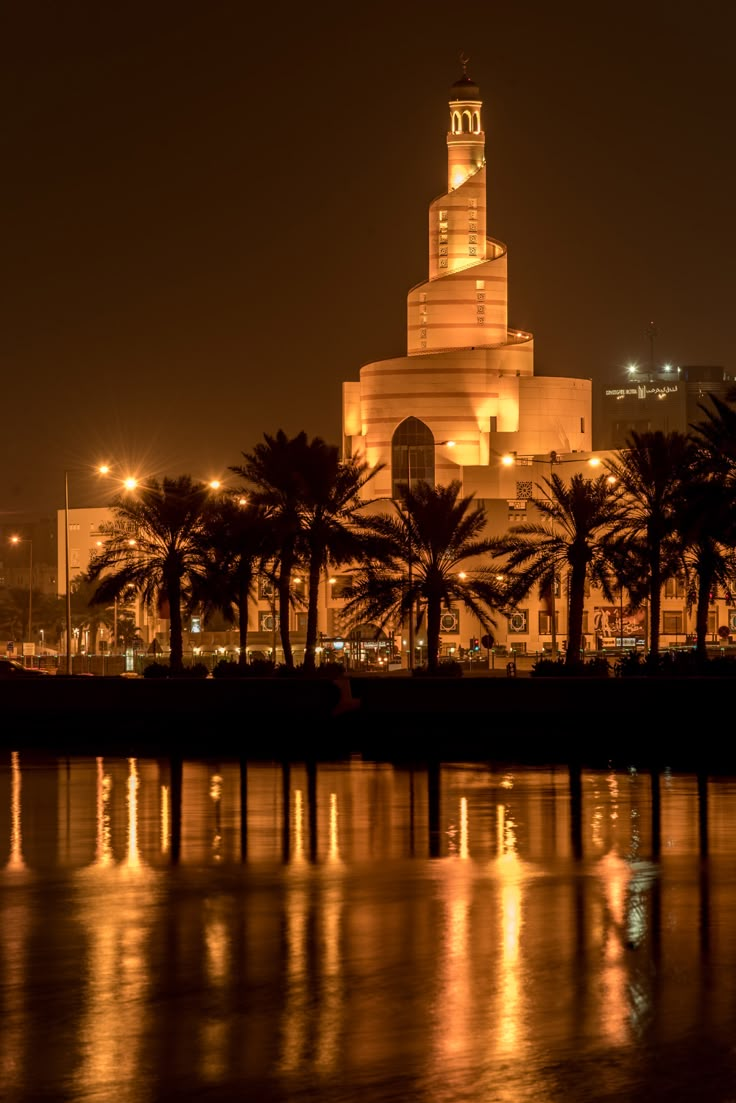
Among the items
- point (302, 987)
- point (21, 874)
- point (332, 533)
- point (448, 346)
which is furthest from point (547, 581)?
point (448, 346)

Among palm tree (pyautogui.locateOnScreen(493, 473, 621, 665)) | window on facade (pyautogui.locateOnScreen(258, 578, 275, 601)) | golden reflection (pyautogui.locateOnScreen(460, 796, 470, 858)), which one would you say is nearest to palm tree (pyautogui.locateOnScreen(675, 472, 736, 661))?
palm tree (pyautogui.locateOnScreen(493, 473, 621, 665))

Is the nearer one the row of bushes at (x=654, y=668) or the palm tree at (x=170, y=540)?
the row of bushes at (x=654, y=668)

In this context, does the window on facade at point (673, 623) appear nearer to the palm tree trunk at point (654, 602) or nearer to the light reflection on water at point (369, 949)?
the palm tree trunk at point (654, 602)

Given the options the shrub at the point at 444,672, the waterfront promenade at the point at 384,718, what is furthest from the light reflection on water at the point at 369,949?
the shrub at the point at 444,672

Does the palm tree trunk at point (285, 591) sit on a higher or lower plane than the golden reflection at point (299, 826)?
higher

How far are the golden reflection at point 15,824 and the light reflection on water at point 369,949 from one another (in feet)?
0.19

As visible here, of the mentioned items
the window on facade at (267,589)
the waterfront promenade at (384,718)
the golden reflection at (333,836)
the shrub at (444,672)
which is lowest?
the golden reflection at (333,836)

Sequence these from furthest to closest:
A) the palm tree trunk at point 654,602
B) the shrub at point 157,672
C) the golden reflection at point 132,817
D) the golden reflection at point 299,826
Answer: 1. the shrub at point 157,672
2. the palm tree trunk at point 654,602
3. the golden reflection at point 299,826
4. the golden reflection at point 132,817

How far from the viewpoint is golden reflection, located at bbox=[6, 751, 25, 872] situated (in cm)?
1463

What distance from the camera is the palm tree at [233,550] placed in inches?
1709

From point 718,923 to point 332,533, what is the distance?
31959 mm

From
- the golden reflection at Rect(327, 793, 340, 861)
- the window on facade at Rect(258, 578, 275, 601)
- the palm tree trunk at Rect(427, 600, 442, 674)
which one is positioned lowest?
the golden reflection at Rect(327, 793, 340, 861)

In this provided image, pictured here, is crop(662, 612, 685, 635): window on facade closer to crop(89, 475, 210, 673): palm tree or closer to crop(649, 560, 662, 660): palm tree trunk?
crop(649, 560, 662, 660): palm tree trunk

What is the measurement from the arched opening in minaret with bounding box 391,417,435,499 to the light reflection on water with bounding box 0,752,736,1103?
7138 centimetres
